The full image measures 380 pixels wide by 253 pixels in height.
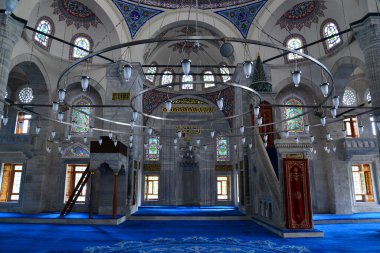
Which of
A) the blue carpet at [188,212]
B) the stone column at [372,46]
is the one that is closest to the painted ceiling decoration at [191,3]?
the stone column at [372,46]

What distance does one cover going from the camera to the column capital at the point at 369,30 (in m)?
8.55

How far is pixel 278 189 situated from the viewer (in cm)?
805

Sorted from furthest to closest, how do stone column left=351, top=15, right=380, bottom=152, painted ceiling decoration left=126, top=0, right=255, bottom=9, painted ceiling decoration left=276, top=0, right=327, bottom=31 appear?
1. painted ceiling decoration left=126, top=0, right=255, bottom=9
2. painted ceiling decoration left=276, top=0, right=327, bottom=31
3. stone column left=351, top=15, right=380, bottom=152

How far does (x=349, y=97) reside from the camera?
46.4 ft

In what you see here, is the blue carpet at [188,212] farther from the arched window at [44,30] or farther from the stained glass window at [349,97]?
the arched window at [44,30]

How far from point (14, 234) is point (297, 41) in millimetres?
13551

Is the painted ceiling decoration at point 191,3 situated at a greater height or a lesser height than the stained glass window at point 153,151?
greater

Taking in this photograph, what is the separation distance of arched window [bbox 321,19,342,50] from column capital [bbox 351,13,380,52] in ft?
11.7

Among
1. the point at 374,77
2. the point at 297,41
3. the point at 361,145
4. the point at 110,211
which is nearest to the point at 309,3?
the point at 297,41

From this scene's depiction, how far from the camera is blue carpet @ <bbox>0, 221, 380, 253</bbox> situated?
572 centimetres

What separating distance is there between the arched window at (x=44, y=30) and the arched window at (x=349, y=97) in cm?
1410

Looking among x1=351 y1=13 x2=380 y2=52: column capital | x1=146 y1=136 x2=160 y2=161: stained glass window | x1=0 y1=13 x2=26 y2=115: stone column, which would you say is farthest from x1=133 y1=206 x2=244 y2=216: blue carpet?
x1=351 y1=13 x2=380 y2=52: column capital

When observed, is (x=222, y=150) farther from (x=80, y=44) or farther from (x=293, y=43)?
(x=80, y=44)

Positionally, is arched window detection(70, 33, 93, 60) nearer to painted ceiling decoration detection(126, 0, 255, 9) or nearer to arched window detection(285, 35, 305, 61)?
painted ceiling decoration detection(126, 0, 255, 9)
